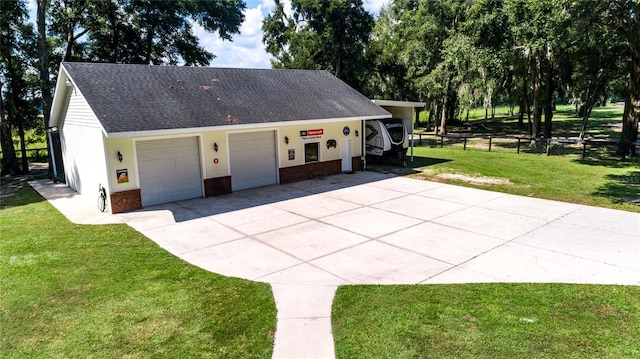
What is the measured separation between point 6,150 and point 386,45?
27.5 metres

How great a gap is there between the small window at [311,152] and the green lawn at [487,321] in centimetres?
1040

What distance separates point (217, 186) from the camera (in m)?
14.5

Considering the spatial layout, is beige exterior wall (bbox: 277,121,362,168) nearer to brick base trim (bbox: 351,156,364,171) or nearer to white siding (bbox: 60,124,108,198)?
brick base trim (bbox: 351,156,364,171)

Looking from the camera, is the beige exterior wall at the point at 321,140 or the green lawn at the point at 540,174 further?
the beige exterior wall at the point at 321,140

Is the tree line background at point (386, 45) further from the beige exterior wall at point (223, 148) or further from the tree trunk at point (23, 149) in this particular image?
the beige exterior wall at point (223, 148)

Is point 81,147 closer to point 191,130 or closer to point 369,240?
point 191,130

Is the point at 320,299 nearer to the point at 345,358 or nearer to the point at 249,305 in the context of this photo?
the point at 249,305

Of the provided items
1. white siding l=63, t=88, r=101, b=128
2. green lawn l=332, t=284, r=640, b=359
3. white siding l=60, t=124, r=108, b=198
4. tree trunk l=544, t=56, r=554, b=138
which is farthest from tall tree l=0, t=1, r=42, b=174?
tree trunk l=544, t=56, r=554, b=138

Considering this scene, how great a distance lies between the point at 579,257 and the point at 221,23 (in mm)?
27281

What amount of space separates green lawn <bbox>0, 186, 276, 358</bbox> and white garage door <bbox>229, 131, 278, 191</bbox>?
228 inches

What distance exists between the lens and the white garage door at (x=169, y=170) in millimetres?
12820

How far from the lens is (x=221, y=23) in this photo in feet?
95.6

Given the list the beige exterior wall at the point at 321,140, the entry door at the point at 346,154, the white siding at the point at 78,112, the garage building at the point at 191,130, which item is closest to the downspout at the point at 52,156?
the garage building at the point at 191,130

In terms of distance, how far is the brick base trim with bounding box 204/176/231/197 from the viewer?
46.7 feet
